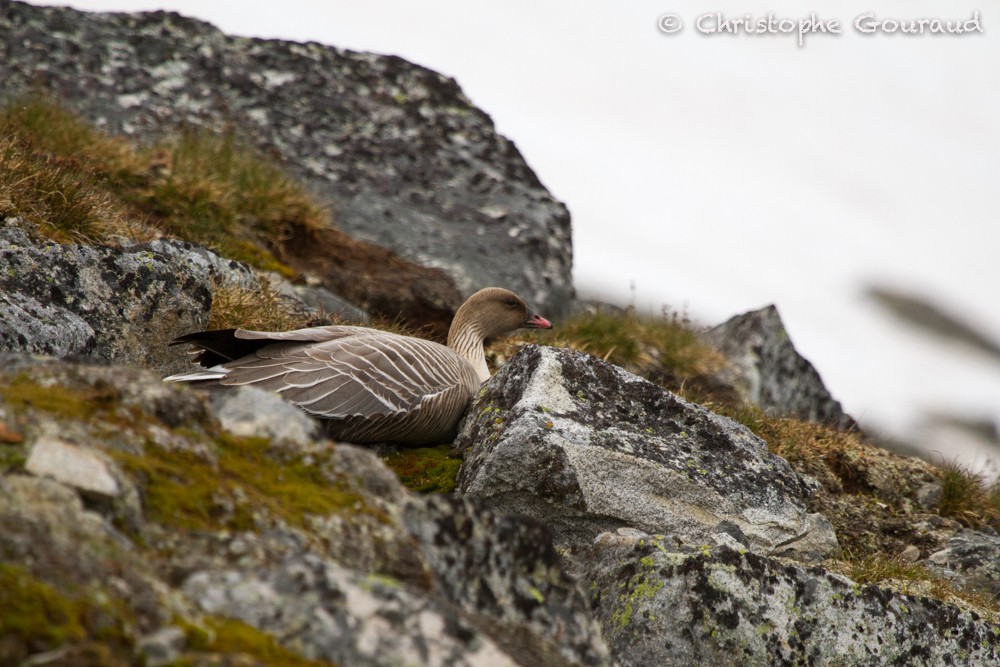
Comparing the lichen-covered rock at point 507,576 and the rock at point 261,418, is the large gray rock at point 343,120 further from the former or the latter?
the lichen-covered rock at point 507,576

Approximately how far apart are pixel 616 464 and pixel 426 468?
1482 mm

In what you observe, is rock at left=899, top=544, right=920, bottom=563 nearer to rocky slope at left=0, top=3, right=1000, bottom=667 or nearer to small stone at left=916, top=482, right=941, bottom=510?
rocky slope at left=0, top=3, right=1000, bottom=667

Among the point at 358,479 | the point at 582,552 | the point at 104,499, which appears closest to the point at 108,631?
the point at 104,499

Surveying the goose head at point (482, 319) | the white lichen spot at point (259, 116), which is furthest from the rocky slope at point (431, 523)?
the white lichen spot at point (259, 116)

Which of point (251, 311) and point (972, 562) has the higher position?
point (251, 311)

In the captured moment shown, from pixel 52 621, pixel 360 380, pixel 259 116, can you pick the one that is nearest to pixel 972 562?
pixel 360 380

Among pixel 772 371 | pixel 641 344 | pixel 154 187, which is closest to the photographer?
pixel 154 187

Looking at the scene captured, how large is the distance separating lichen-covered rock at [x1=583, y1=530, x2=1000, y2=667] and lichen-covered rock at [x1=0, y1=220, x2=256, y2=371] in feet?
12.0

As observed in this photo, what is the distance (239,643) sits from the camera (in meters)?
2.43

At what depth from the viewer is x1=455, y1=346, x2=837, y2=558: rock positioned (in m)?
5.91

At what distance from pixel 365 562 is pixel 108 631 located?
3.10 feet

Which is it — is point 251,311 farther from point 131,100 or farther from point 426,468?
point 131,100

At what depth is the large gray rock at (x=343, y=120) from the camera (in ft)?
Answer: 38.9

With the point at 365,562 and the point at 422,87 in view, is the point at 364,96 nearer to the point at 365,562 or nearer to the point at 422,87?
the point at 422,87
